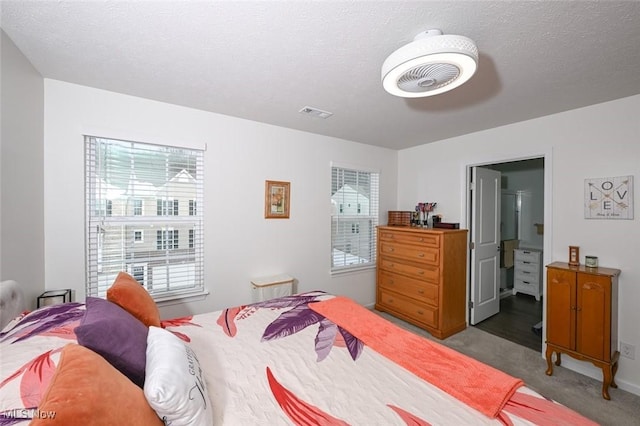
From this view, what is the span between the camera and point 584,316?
7.38 ft

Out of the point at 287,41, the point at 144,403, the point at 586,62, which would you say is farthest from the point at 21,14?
the point at 586,62

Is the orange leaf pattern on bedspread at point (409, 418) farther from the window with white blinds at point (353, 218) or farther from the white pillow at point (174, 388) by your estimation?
the window with white blinds at point (353, 218)

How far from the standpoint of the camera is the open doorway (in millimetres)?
3445

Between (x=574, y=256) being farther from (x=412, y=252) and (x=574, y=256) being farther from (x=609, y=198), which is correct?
(x=412, y=252)

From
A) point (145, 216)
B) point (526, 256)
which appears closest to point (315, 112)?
point (145, 216)

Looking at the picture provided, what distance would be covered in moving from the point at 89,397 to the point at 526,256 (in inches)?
230

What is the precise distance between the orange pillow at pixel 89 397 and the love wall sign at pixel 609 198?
3.56 metres

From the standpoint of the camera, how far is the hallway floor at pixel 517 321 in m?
3.09

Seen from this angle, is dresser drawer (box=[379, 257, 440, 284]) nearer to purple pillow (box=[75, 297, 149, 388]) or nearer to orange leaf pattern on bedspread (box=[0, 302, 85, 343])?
purple pillow (box=[75, 297, 149, 388])

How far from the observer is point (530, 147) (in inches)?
112

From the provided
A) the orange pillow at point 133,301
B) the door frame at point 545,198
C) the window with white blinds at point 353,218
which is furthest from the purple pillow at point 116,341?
the door frame at point 545,198

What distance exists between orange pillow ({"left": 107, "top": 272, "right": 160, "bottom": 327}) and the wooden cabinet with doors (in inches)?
129

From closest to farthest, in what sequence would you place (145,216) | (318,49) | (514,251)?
(318,49), (145,216), (514,251)

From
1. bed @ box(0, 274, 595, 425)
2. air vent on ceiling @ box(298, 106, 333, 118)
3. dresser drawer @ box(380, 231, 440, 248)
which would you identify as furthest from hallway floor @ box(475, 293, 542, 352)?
air vent on ceiling @ box(298, 106, 333, 118)
